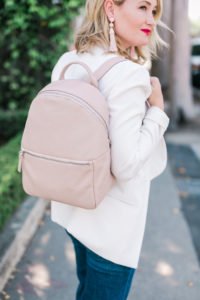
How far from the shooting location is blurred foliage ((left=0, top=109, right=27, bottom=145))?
6969mm

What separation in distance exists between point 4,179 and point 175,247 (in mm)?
1574

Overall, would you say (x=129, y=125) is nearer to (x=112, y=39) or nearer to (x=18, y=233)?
(x=112, y=39)

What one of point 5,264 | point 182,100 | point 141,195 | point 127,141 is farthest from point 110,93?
point 182,100

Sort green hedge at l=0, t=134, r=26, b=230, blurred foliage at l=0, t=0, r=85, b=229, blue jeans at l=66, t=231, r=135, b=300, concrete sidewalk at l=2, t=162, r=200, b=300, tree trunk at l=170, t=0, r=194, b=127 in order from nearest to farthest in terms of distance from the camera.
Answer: blue jeans at l=66, t=231, r=135, b=300 < concrete sidewalk at l=2, t=162, r=200, b=300 < green hedge at l=0, t=134, r=26, b=230 < blurred foliage at l=0, t=0, r=85, b=229 < tree trunk at l=170, t=0, r=194, b=127

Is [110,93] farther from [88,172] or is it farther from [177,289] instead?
[177,289]

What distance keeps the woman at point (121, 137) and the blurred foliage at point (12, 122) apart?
17.0 ft

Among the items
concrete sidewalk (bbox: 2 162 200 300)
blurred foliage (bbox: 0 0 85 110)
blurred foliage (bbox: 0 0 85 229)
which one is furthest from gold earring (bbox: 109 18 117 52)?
blurred foliage (bbox: 0 0 85 110)

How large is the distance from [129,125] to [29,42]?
5.57 m

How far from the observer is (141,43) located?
1.76 meters

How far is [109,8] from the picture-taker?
1709 mm

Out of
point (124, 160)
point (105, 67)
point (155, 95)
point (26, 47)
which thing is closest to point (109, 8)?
point (105, 67)

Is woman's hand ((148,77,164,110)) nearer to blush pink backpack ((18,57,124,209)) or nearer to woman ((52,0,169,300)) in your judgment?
woman ((52,0,169,300))

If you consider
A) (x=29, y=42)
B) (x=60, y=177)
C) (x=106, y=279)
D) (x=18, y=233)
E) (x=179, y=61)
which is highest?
(x=60, y=177)

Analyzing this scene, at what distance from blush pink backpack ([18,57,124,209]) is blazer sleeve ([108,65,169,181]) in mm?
34
